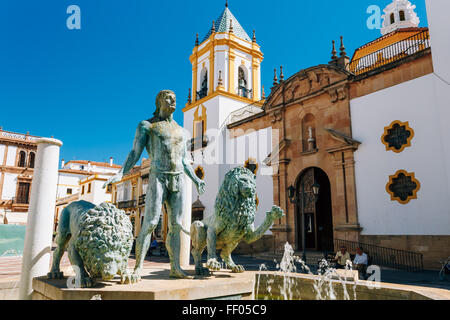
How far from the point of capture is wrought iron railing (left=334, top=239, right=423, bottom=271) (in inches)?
423

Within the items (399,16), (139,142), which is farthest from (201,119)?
(139,142)

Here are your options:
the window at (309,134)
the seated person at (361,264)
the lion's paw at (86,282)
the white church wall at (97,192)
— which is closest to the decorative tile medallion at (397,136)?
the window at (309,134)

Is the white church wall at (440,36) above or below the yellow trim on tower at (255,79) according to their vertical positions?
below

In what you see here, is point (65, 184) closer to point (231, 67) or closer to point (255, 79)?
point (231, 67)

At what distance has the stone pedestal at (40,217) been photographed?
3.78 metres

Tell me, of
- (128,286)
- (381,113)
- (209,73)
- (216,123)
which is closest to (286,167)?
(381,113)

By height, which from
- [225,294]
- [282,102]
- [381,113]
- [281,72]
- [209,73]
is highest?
[209,73]

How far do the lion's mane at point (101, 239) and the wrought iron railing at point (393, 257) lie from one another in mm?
10663

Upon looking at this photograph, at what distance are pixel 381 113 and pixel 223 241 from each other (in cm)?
1088

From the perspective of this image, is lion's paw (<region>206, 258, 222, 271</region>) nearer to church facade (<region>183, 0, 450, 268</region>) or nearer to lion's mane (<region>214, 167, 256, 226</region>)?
lion's mane (<region>214, 167, 256, 226</region>)

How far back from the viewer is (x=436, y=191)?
10.6m

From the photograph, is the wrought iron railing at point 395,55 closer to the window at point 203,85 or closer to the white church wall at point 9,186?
the window at point 203,85

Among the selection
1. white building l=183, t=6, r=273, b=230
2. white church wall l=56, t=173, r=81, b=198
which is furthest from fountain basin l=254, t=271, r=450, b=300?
white church wall l=56, t=173, r=81, b=198
